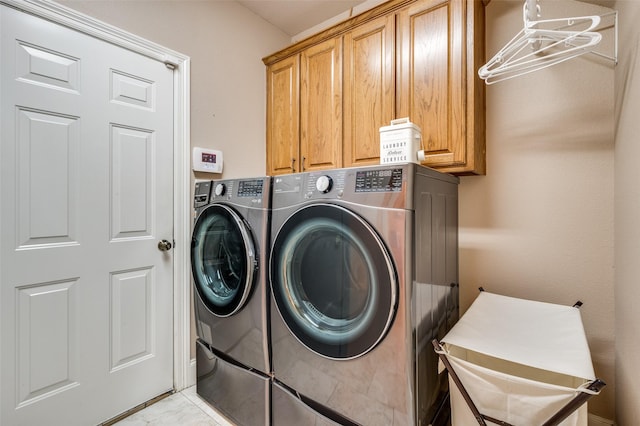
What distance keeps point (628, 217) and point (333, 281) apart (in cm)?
117

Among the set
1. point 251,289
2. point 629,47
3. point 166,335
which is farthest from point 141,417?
point 629,47

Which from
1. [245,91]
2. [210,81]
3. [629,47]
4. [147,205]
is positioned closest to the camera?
[629,47]

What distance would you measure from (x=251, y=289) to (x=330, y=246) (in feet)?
1.72

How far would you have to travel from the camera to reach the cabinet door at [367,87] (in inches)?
66.1

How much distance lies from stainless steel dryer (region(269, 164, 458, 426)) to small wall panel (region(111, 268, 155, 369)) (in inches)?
35.8

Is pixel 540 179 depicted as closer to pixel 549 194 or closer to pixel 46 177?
pixel 549 194

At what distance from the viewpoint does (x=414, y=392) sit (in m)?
1.03

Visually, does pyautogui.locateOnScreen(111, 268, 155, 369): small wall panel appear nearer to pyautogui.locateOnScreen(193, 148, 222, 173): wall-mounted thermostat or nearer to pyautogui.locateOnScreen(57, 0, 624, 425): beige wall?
pyautogui.locateOnScreen(193, 148, 222, 173): wall-mounted thermostat

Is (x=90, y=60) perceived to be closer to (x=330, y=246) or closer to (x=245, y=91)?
(x=245, y=91)

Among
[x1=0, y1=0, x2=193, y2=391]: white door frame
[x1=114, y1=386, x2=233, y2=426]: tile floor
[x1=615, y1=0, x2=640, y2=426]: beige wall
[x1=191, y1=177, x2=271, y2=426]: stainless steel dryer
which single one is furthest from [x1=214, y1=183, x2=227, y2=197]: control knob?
[x1=615, y1=0, x2=640, y2=426]: beige wall

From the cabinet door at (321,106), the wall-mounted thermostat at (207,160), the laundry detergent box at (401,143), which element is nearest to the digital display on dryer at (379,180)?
the laundry detergent box at (401,143)

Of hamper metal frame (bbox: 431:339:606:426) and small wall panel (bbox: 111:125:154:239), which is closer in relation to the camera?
hamper metal frame (bbox: 431:339:606:426)

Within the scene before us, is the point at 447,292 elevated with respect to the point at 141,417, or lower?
elevated

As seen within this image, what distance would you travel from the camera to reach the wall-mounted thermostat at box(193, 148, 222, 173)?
1958 mm
